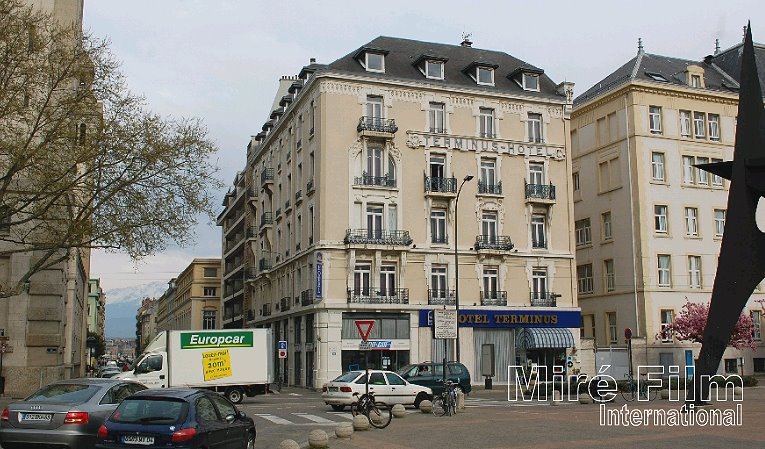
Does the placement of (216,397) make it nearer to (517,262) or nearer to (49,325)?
(49,325)

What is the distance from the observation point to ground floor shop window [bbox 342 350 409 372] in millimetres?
45125

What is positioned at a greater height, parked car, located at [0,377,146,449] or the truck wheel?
parked car, located at [0,377,146,449]

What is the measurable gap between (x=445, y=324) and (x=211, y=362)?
994cm

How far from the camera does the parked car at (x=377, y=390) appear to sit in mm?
27902

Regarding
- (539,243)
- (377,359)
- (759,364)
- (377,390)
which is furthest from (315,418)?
(759,364)

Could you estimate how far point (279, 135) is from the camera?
58.8 metres

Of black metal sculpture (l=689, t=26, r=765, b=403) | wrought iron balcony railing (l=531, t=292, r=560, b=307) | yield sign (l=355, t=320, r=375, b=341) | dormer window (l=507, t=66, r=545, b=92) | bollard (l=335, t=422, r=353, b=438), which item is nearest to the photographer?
bollard (l=335, t=422, r=353, b=438)

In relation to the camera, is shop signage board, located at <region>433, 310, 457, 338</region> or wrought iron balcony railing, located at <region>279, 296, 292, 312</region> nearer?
shop signage board, located at <region>433, 310, 457, 338</region>

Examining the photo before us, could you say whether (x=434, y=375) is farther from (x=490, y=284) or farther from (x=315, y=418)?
(x=490, y=284)

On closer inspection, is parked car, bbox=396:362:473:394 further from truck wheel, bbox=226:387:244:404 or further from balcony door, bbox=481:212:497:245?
balcony door, bbox=481:212:497:245

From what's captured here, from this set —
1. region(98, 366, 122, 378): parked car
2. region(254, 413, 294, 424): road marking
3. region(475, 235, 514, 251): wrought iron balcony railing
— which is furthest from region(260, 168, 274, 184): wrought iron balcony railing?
region(254, 413, 294, 424): road marking

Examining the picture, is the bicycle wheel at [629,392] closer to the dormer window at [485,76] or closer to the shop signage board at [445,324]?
the shop signage board at [445,324]

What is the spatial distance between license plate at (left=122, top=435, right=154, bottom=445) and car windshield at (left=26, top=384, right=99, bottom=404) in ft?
9.97

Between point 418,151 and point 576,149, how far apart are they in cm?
1781
